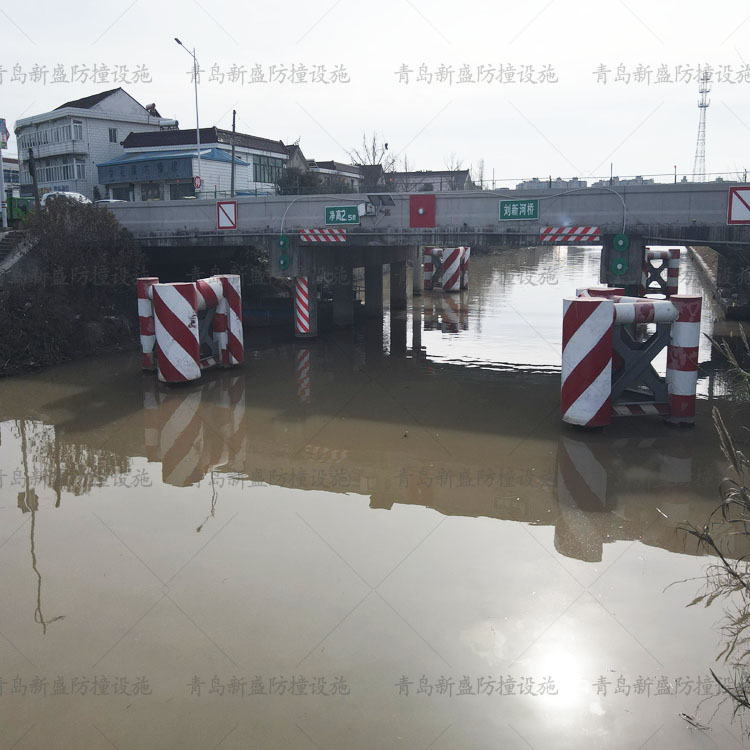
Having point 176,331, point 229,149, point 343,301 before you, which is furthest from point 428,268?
point 176,331

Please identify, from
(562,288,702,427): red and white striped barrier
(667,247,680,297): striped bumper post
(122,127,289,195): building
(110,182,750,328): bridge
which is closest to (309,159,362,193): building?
(122,127,289,195): building

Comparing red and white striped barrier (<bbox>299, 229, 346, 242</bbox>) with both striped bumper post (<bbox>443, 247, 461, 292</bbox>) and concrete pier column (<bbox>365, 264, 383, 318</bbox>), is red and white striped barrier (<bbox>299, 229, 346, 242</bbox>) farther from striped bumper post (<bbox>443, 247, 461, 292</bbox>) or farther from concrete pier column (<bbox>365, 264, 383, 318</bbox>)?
striped bumper post (<bbox>443, 247, 461, 292</bbox>)

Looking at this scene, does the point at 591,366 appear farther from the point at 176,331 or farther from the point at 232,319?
the point at 232,319

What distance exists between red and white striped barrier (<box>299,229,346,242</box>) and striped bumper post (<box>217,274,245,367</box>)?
3.36 metres

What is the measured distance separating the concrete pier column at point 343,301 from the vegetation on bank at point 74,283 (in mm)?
5635

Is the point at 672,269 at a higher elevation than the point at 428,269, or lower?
higher

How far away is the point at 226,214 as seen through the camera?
1953 cm

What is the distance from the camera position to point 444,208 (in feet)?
56.8

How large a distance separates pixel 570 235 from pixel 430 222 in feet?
10.8

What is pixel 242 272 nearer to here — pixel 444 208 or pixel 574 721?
pixel 444 208

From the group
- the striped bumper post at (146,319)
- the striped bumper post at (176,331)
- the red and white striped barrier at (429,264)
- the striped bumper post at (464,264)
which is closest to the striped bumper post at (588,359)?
the striped bumper post at (176,331)

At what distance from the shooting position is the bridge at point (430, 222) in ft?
49.5

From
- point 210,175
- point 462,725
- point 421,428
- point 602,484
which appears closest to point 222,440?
point 421,428

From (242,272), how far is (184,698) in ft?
74.2
